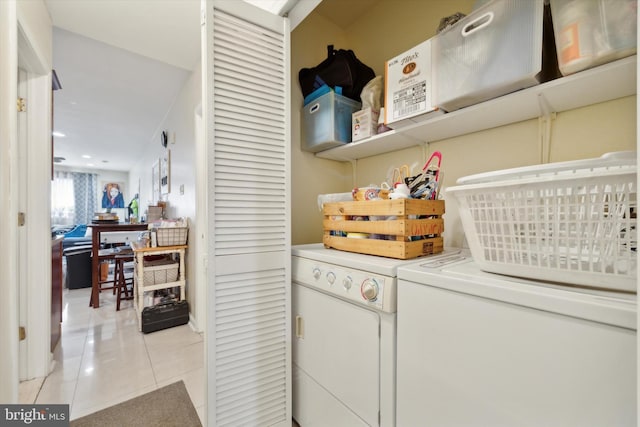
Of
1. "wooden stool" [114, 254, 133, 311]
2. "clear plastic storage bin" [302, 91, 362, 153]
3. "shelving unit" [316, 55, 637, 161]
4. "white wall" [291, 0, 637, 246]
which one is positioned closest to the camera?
"shelving unit" [316, 55, 637, 161]

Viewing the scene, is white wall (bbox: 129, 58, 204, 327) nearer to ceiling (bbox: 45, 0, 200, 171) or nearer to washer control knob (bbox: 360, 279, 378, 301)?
ceiling (bbox: 45, 0, 200, 171)

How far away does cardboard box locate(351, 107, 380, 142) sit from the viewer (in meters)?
1.38

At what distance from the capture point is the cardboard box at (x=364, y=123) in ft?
4.52

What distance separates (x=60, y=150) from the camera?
595 centimetres

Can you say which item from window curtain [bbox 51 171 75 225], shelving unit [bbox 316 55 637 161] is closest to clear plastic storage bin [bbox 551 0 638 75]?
shelving unit [bbox 316 55 637 161]

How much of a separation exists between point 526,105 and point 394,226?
0.68 metres

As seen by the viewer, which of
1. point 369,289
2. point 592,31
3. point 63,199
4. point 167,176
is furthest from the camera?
point 63,199

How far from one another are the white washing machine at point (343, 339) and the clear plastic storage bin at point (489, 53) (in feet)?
2.18

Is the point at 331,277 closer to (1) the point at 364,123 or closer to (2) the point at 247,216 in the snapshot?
(2) the point at 247,216

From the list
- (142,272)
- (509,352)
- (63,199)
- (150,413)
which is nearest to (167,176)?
(142,272)

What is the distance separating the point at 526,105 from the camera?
3.23 ft

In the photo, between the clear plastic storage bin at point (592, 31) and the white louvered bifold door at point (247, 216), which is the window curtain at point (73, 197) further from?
the clear plastic storage bin at point (592, 31)

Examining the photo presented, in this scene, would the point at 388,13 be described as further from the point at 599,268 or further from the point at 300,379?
the point at 300,379

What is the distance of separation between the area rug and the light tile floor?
5cm
